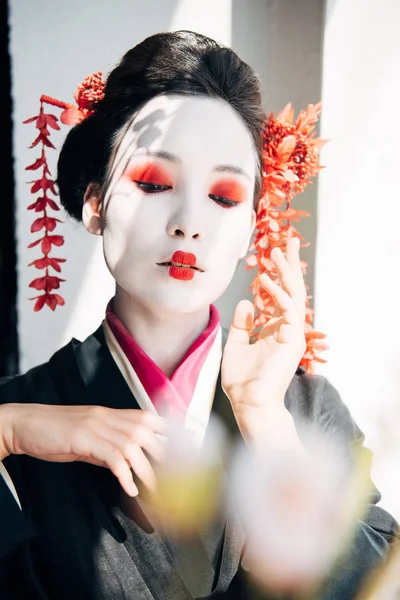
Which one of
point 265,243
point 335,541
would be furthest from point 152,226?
point 335,541

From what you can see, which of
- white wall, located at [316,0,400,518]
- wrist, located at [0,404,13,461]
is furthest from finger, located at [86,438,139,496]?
white wall, located at [316,0,400,518]

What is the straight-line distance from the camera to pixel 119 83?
1001 millimetres

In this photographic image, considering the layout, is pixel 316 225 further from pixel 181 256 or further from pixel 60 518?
pixel 60 518

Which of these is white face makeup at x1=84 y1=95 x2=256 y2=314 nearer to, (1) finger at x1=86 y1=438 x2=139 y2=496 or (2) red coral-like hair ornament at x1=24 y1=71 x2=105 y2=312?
(2) red coral-like hair ornament at x1=24 y1=71 x2=105 y2=312

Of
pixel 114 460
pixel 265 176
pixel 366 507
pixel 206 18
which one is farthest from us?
pixel 206 18

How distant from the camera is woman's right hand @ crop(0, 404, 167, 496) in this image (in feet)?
2.85

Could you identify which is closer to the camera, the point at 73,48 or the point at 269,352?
the point at 269,352

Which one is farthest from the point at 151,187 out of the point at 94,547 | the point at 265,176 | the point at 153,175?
the point at 94,547

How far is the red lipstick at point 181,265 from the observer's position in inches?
37.5

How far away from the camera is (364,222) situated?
1.27m

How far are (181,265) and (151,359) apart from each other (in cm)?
17

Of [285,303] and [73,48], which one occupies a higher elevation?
[73,48]

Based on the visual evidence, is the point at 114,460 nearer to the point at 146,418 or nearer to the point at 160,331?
the point at 146,418

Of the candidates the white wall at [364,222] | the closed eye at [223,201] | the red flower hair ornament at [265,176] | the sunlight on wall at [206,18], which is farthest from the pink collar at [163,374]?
the sunlight on wall at [206,18]
